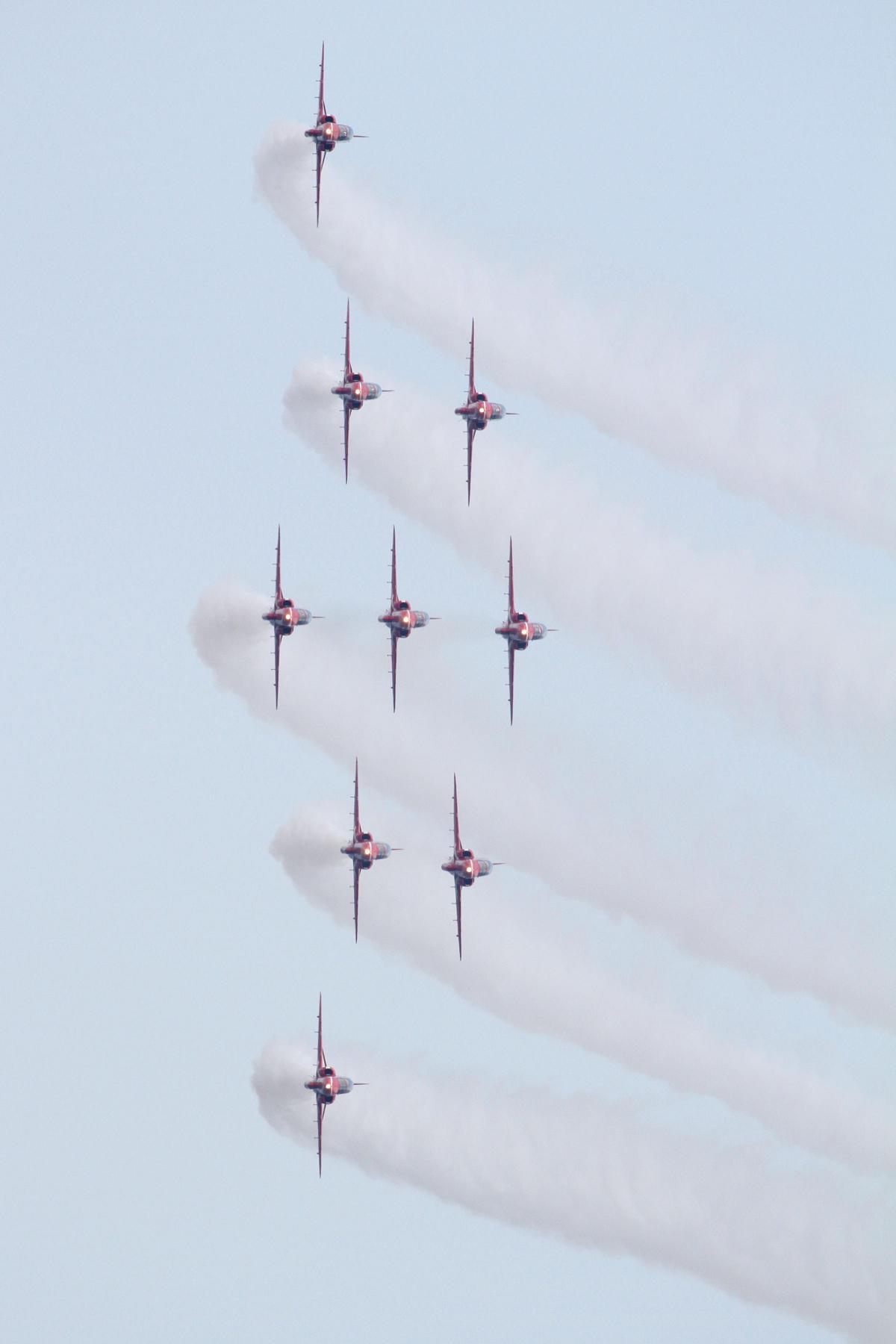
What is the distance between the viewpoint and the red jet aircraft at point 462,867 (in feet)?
490

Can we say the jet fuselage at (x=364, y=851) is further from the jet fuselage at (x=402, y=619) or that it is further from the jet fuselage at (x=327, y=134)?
the jet fuselage at (x=327, y=134)

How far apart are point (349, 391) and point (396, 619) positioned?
11.2 meters

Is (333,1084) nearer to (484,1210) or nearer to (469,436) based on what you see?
(484,1210)

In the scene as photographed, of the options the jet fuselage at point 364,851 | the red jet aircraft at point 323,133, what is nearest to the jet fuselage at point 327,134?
the red jet aircraft at point 323,133

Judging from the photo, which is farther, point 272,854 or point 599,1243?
point 272,854

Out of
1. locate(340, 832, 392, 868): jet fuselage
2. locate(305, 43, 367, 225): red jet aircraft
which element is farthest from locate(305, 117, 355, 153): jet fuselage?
locate(340, 832, 392, 868): jet fuselage

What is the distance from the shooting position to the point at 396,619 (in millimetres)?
151125

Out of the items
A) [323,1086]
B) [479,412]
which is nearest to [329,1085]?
[323,1086]

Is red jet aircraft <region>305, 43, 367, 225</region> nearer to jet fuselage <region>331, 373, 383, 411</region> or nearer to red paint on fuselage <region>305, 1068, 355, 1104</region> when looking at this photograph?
jet fuselage <region>331, 373, 383, 411</region>

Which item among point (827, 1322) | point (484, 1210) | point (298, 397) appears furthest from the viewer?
point (298, 397)

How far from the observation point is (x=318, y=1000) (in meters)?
153

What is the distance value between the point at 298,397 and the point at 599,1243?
42.9 meters

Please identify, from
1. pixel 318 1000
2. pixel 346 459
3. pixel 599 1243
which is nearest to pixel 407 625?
Answer: pixel 346 459

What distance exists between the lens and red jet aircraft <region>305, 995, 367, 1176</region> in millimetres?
150125
